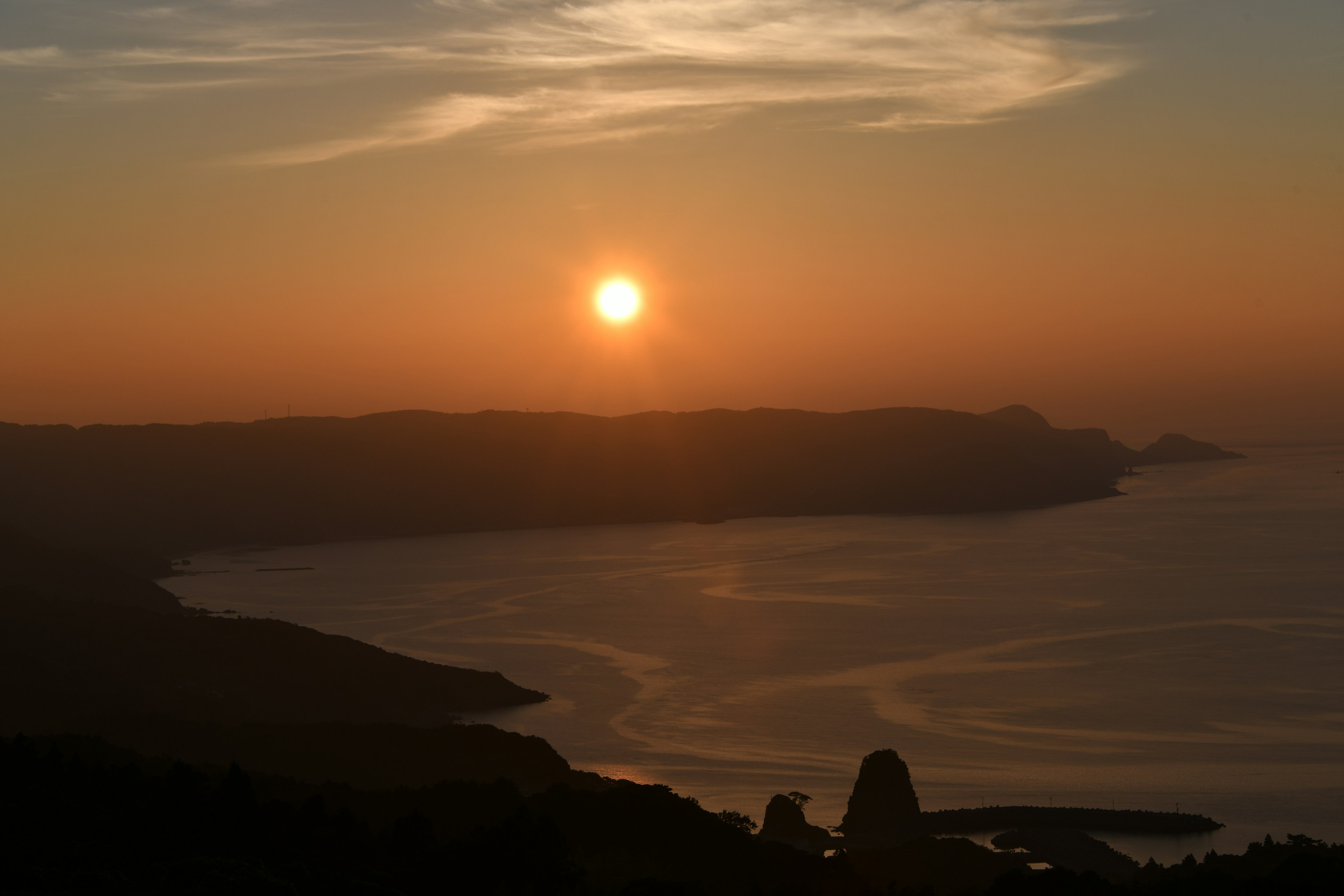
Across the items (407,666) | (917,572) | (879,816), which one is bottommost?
(879,816)

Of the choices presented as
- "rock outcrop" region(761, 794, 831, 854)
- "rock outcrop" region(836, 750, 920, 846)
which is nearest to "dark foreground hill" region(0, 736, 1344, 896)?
"rock outcrop" region(761, 794, 831, 854)

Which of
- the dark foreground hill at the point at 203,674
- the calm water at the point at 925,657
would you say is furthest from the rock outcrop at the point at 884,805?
the dark foreground hill at the point at 203,674

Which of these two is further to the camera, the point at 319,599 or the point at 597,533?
the point at 597,533

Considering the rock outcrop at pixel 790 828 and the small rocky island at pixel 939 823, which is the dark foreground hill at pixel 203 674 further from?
the small rocky island at pixel 939 823

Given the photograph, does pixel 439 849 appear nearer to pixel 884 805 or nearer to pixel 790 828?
pixel 790 828

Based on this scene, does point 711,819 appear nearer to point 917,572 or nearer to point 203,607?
point 203,607

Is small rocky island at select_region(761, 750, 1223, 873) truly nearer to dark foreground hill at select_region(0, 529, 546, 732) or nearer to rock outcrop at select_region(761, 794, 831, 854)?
rock outcrop at select_region(761, 794, 831, 854)

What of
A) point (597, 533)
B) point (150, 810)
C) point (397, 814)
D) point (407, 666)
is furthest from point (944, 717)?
point (597, 533)
